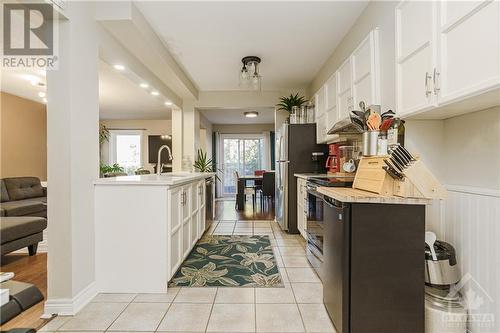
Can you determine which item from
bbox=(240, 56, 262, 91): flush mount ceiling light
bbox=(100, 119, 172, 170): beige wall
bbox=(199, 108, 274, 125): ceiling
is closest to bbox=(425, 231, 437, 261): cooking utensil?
bbox=(240, 56, 262, 91): flush mount ceiling light

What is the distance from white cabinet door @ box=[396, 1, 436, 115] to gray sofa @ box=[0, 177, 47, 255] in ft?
12.9

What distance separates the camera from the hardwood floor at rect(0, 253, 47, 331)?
1.87 metres

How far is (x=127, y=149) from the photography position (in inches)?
337

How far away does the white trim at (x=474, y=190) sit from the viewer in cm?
144

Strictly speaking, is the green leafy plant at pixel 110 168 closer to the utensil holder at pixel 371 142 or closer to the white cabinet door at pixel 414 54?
the utensil holder at pixel 371 142

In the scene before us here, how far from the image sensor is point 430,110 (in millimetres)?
1606

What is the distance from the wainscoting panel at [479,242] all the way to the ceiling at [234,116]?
18.3 ft

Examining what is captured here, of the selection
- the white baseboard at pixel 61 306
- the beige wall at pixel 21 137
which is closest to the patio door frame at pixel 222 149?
the beige wall at pixel 21 137

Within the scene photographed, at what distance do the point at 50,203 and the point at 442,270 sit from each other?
2.64m

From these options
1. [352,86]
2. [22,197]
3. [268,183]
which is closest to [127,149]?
[22,197]

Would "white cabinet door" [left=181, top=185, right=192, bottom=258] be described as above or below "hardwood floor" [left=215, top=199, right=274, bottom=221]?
above

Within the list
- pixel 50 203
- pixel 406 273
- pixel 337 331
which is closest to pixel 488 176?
pixel 406 273

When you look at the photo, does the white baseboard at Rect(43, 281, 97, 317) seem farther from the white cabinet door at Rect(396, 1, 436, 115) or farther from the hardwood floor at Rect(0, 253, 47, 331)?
the white cabinet door at Rect(396, 1, 436, 115)

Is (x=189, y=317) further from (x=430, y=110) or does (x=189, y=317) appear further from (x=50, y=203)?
(x=430, y=110)
